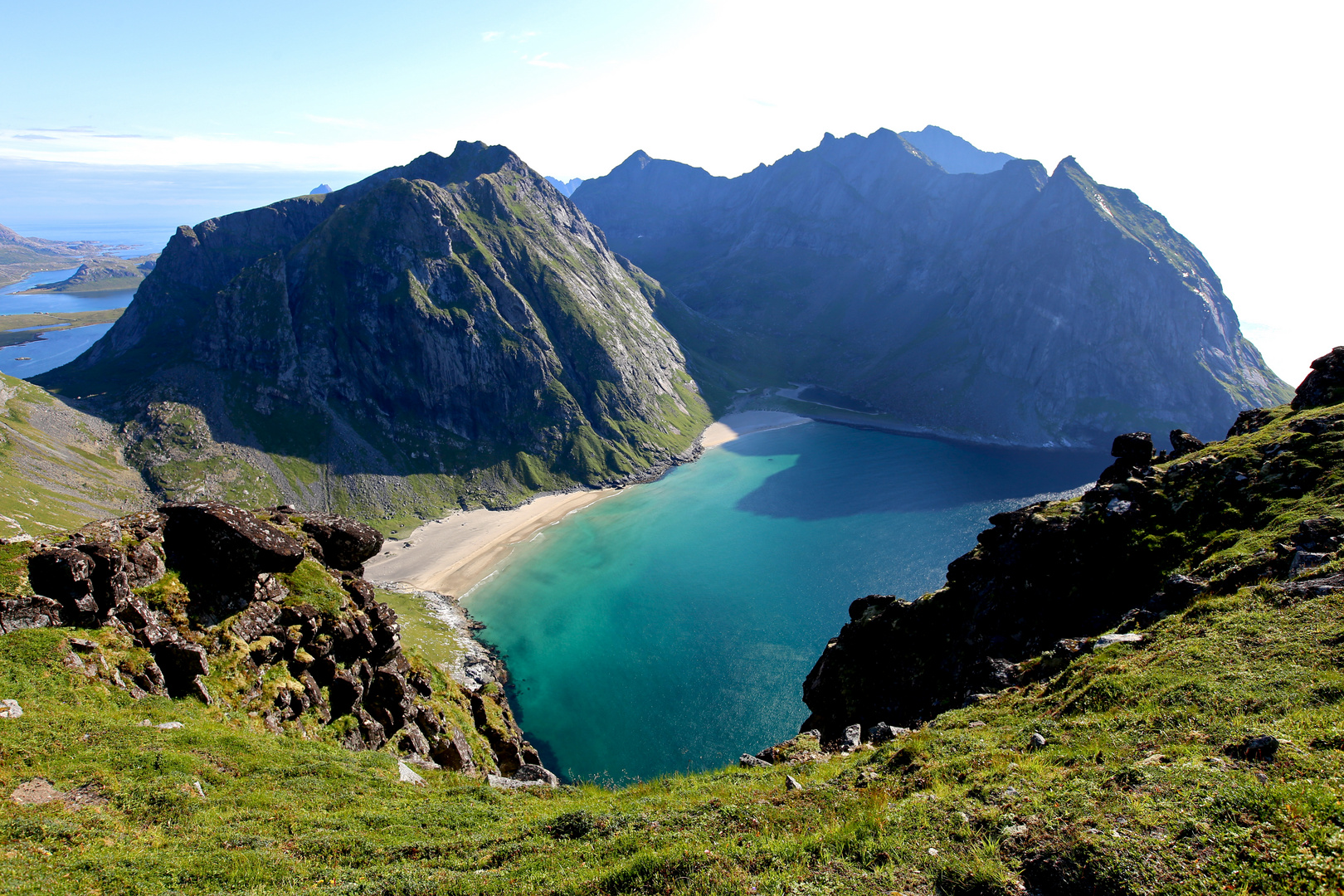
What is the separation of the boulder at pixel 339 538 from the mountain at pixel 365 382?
10683 cm

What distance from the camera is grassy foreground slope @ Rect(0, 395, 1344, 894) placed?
1081cm

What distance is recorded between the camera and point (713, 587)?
102875 mm

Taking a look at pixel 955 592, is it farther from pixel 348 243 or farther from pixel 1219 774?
pixel 348 243

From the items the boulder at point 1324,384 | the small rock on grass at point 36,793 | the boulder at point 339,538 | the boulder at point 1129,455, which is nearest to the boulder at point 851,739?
the boulder at point 1129,455

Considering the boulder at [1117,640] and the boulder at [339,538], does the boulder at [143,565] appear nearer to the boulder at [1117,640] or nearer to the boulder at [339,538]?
the boulder at [339,538]

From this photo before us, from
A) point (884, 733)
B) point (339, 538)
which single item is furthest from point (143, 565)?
point (884, 733)

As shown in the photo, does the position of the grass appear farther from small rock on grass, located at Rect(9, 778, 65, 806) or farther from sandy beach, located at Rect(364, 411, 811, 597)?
sandy beach, located at Rect(364, 411, 811, 597)

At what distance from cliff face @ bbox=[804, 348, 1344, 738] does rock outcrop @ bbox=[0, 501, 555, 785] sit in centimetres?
2171

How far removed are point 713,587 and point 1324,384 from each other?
81.2m

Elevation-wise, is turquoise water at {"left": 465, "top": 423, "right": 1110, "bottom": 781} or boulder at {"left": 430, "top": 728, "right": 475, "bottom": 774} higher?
boulder at {"left": 430, "top": 728, "right": 475, "bottom": 774}

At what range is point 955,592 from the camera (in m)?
35.7

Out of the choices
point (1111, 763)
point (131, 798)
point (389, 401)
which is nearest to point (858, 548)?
point (1111, 763)

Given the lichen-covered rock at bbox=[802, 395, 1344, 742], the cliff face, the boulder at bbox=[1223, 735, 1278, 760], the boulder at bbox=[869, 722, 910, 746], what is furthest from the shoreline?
the boulder at bbox=[1223, 735, 1278, 760]

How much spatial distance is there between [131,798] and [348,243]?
206 metres
